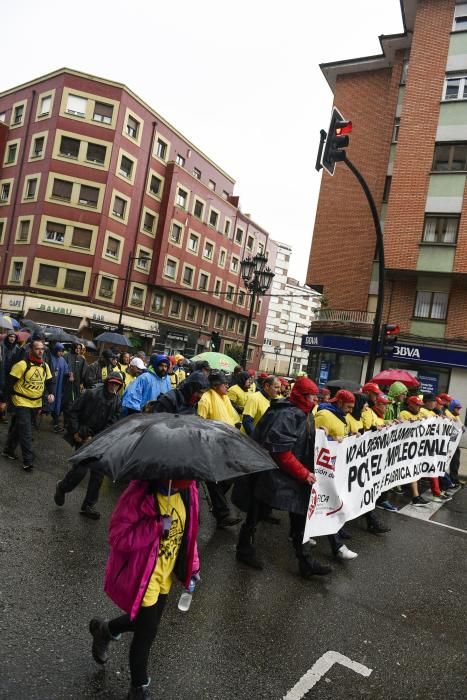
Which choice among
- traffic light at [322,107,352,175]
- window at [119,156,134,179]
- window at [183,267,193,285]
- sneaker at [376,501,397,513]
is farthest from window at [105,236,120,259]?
sneaker at [376,501,397,513]

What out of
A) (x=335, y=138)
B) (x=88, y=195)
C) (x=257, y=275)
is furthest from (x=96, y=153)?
(x=335, y=138)

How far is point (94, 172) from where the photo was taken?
33938 mm

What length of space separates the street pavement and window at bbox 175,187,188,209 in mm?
36577

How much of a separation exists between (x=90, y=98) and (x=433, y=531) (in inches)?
1392

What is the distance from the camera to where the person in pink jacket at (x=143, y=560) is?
8.98 feet

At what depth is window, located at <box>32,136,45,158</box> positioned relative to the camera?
34.9 metres

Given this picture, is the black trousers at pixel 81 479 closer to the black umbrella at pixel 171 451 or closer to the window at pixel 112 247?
the black umbrella at pixel 171 451

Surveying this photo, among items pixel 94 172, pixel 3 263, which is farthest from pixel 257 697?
pixel 3 263

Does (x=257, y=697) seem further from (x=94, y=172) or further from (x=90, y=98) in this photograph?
(x=90, y=98)

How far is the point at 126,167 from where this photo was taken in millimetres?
35750

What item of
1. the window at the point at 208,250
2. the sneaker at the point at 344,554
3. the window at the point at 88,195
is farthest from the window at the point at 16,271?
the sneaker at the point at 344,554

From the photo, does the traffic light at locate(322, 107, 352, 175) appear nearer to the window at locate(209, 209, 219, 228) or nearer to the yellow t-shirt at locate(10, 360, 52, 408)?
the yellow t-shirt at locate(10, 360, 52, 408)

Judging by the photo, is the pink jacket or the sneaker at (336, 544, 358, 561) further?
the sneaker at (336, 544, 358, 561)

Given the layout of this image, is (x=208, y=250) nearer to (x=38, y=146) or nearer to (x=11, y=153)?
(x=38, y=146)
